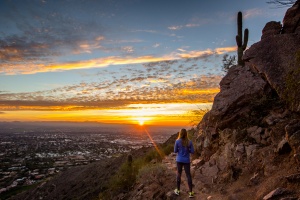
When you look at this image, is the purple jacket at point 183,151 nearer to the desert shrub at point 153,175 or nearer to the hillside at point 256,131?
the hillside at point 256,131

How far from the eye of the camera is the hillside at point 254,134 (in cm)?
686

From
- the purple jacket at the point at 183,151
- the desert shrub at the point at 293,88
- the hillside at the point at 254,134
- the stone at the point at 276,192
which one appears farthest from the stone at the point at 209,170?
the desert shrub at the point at 293,88

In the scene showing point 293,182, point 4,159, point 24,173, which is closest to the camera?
point 293,182

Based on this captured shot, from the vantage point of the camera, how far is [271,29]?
13.3m

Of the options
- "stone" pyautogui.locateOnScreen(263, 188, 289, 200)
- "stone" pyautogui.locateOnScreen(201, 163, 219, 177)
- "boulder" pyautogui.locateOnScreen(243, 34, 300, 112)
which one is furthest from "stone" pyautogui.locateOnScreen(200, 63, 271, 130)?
"stone" pyautogui.locateOnScreen(263, 188, 289, 200)

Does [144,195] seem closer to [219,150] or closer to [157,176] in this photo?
[157,176]

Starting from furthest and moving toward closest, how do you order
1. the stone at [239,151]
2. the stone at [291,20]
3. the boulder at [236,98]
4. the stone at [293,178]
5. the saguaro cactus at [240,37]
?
the saguaro cactus at [240,37], the stone at [291,20], the boulder at [236,98], the stone at [239,151], the stone at [293,178]

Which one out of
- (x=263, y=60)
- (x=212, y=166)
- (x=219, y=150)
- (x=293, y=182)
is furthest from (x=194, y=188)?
(x=263, y=60)

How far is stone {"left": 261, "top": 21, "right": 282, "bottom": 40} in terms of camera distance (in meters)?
13.1

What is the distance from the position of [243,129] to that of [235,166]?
5.83 feet

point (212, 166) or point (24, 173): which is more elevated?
point (212, 166)

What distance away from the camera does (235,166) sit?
28.2 ft

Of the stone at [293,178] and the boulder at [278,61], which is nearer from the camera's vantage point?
the stone at [293,178]

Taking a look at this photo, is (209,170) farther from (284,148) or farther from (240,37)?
(240,37)
